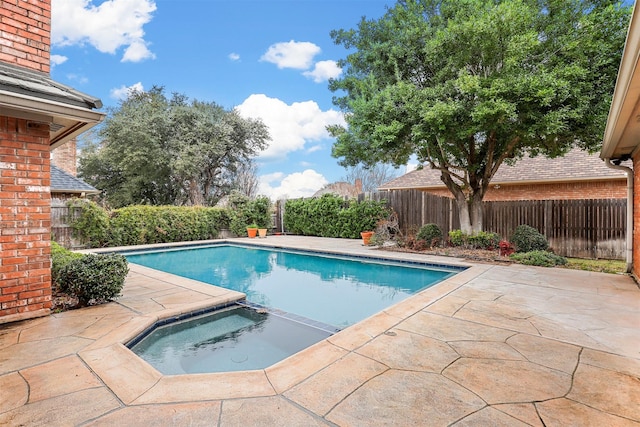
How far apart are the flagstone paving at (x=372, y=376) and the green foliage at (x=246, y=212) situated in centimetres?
1091

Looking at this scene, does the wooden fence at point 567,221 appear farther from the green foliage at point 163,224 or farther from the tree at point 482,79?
the green foliage at point 163,224

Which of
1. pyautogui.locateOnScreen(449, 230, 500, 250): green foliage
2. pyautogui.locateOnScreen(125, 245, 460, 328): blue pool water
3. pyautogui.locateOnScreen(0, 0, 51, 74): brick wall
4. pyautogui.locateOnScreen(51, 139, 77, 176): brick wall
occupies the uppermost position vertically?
pyautogui.locateOnScreen(51, 139, 77, 176): brick wall

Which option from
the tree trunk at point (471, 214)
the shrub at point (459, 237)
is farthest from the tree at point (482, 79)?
the shrub at point (459, 237)

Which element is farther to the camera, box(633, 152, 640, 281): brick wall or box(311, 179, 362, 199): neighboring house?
box(311, 179, 362, 199): neighboring house

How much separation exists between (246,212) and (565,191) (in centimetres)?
1284

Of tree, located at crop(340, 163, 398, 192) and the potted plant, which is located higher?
tree, located at crop(340, 163, 398, 192)

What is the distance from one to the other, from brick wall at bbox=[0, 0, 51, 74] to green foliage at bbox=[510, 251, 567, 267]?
9.29 metres

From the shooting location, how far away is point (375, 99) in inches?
333

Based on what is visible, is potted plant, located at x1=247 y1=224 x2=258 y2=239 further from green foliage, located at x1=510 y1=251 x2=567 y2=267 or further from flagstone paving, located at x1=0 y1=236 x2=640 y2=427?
flagstone paving, located at x1=0 y1=236 x2=640 y2=427

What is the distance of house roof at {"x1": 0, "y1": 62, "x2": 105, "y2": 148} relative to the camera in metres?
2.95

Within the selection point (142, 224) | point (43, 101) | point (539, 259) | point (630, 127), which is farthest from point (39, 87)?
point (142, 224)

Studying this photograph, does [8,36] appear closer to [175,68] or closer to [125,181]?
[175,68]

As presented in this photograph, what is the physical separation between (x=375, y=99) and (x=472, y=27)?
2578 millimetres

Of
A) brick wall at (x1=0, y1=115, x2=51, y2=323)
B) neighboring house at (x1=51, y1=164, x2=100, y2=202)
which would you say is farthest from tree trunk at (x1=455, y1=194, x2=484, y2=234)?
neighboring house at (x1=51, y1=164, x2=100, y2=202)
